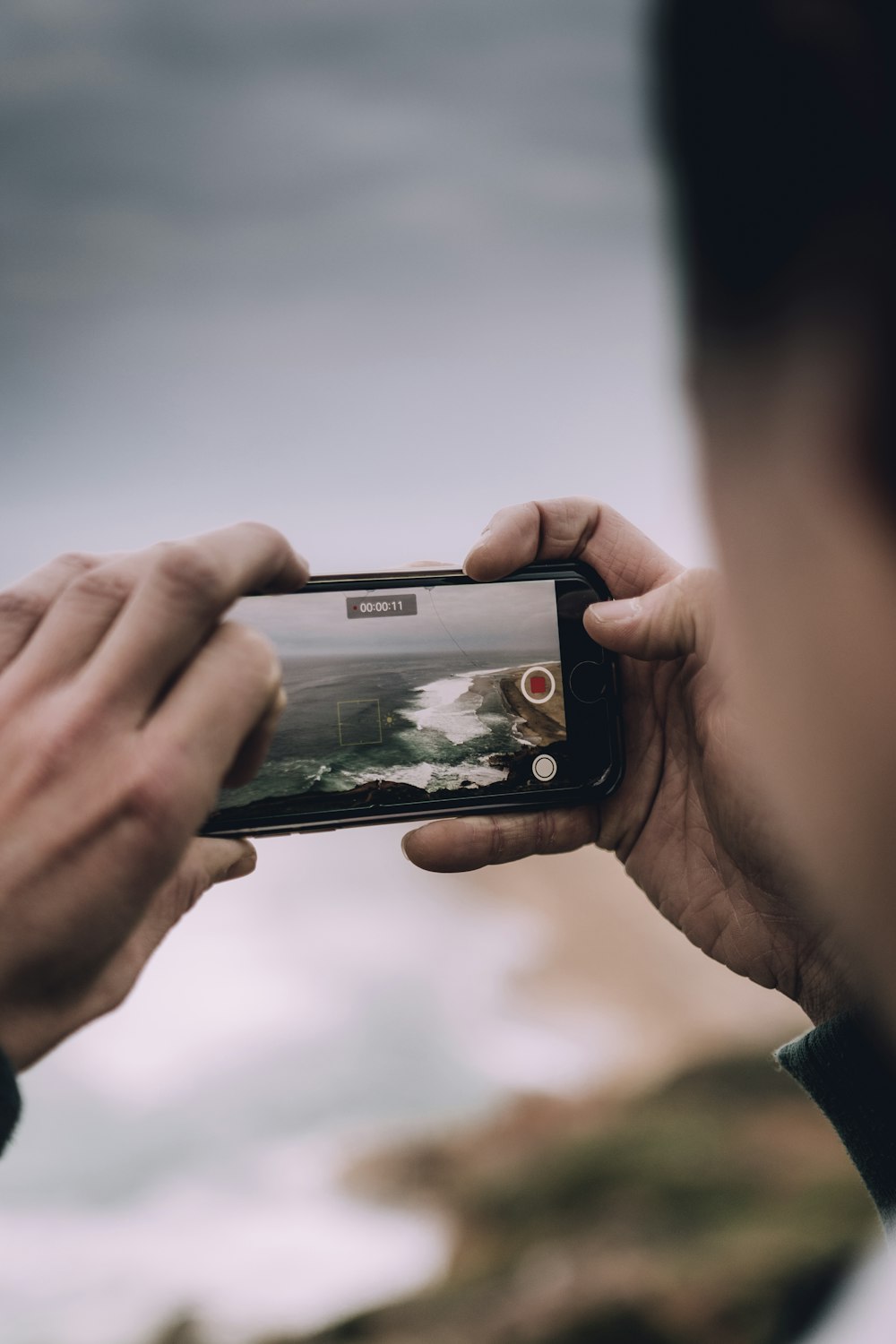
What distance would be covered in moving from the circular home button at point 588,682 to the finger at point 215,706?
0.45 m

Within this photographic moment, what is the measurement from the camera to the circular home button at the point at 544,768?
2.82 ft

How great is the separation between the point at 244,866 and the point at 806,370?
0.66 meters

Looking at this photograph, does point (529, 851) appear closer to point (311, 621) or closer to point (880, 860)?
point (311, 621)

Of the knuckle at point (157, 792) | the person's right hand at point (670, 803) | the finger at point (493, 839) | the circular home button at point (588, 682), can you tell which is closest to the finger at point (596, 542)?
the person's right hand at point (670, 803)

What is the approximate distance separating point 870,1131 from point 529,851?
0.38m

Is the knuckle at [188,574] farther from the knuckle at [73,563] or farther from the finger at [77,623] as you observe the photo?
the knuckle at [73,563]

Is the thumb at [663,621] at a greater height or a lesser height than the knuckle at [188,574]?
lesser

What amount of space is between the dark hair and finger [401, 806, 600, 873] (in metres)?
0.62

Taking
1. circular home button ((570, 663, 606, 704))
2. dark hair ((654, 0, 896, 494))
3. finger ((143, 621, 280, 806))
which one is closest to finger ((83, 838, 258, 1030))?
finger ((143, 621, 280, 806))

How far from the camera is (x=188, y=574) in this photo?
1.48ft

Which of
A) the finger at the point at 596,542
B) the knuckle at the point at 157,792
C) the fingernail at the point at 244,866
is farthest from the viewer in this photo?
the finger at the point at 596,542

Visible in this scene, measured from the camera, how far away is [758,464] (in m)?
0.31

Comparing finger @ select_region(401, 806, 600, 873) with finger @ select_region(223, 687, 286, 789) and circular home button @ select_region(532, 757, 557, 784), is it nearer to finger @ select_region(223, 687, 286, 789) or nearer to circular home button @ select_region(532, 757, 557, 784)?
circular home button @ select_region(532, 757, 557, 784)

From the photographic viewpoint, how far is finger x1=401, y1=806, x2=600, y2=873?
34.4 inches
